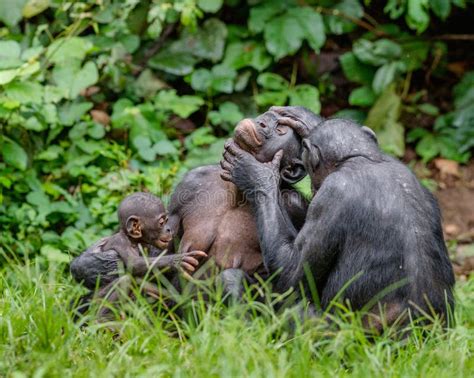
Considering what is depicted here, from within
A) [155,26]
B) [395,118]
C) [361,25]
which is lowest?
[395,118]

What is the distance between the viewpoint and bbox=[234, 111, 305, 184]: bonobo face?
19.2 ft

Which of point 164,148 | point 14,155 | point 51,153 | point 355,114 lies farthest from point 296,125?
point 355,114

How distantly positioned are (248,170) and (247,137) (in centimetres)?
21

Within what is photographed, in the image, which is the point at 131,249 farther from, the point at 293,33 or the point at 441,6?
the point at 441,6

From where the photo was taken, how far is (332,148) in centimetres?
553

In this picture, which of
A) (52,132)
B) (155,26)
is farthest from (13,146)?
(155,26)

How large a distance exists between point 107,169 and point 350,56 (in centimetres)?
273

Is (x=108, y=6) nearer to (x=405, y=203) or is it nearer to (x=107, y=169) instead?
(x=107, y=169)

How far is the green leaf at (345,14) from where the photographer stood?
395 inches

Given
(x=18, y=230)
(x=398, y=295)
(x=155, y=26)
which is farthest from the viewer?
(x=155, y=26)

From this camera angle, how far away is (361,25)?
→ 10445mm

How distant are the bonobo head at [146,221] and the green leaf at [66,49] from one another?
2.91 metres

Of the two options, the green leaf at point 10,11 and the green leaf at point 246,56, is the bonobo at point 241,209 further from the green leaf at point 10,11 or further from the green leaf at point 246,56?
the green leaf at point 246,56

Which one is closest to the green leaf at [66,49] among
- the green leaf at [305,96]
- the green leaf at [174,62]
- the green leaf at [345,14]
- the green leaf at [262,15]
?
the green leaf at [174,62]
